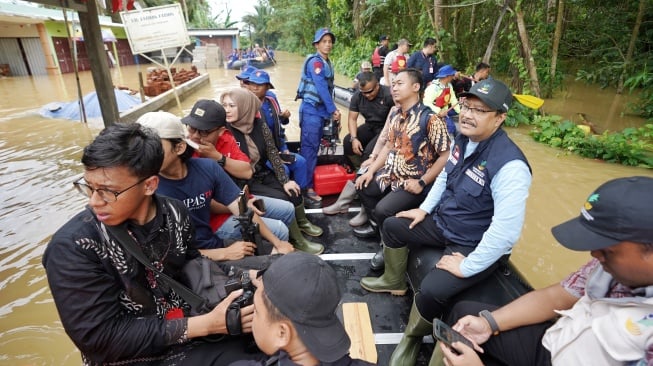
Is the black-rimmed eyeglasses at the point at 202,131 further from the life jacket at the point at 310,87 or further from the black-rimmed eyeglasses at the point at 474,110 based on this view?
the life jacket at the point at 310,87

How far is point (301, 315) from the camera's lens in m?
1.05

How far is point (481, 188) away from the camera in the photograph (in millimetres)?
2021

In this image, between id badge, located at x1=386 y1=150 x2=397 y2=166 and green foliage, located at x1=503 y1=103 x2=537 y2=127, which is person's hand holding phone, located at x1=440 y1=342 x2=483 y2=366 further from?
green foliage, located at x1=503 y1=103 x2=537 y2=127

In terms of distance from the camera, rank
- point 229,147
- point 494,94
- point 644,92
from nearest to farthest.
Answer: point 494,94 < point 229,147 < point 644,92

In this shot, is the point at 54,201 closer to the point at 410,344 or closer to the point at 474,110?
the point at 410,344

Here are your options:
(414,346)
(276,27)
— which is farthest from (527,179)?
(276,27)

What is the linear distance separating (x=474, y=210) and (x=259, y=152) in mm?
1938

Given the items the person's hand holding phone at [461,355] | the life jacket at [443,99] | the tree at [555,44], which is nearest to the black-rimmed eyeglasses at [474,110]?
the person's hand holding phone at [461,355]

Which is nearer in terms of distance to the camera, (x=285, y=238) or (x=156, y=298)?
(x=156, y=298)

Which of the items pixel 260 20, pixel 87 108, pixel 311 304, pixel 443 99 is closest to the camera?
pixel 311 304

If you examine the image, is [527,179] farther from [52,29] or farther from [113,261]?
[52,29]

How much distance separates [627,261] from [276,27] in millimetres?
44302

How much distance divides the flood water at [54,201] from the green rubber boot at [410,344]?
1.96 m

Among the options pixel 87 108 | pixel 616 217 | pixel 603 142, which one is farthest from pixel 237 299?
pixel 87 108
